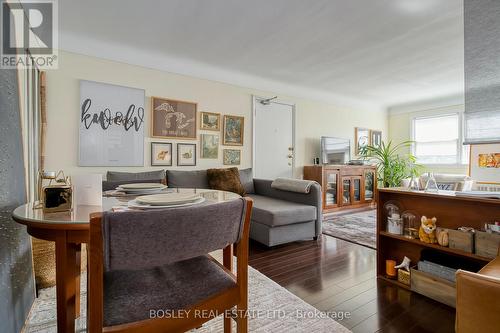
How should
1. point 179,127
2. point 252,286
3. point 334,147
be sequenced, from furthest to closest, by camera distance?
point 334,147
point 179,127
point 252,286

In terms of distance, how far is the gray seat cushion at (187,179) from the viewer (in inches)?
118

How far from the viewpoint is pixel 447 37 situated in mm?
2627

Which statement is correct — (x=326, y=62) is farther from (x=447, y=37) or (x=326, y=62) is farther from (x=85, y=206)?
Answer: (x=85, y=206)

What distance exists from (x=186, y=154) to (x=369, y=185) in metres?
3.78

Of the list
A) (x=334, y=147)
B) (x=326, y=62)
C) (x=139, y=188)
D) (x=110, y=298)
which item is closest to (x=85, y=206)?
(x=139, y=188)

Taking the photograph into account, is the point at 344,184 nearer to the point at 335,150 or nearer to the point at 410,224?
the point at 335,150

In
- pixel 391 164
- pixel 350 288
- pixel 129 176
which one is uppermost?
pixel 391 164

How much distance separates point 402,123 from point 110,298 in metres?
6.63

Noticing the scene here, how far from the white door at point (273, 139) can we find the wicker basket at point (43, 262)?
2867 millimetres

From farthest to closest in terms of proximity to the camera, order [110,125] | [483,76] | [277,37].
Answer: [110,125] → [277,37] → [483,76]

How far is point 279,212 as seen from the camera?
2490 mm

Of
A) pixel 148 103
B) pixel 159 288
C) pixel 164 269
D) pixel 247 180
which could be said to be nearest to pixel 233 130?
pixel 247 180

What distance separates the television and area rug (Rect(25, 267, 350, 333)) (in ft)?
11.1

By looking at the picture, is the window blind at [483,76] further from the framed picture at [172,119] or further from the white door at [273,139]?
the framed picture at [172,119]
